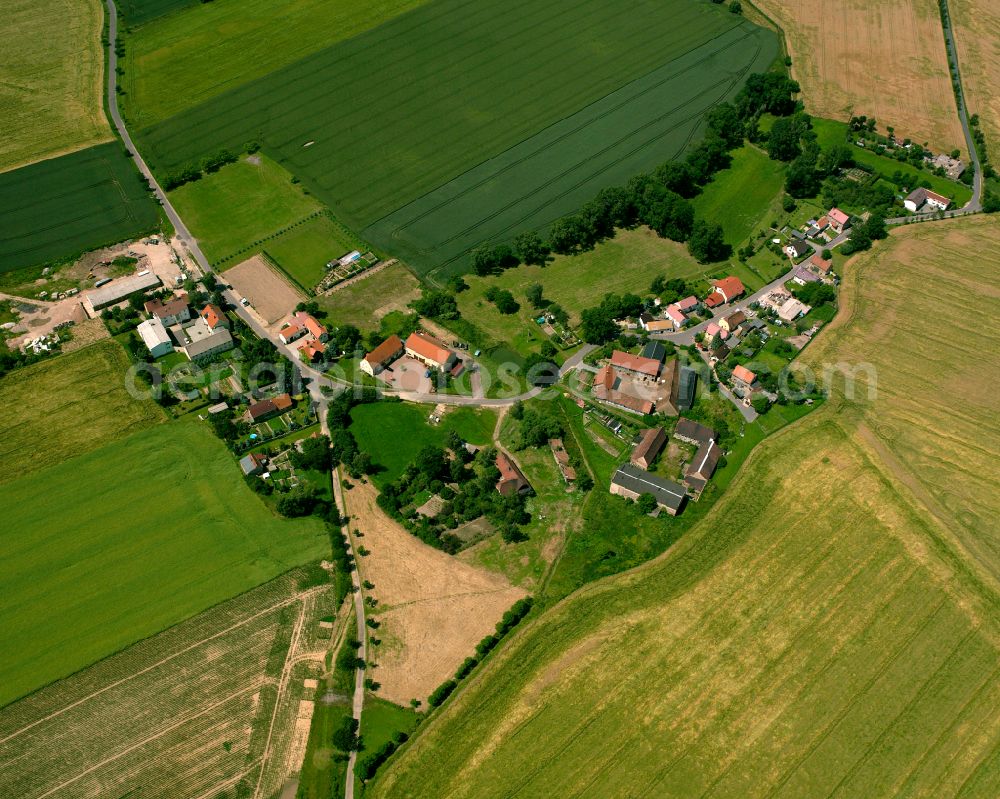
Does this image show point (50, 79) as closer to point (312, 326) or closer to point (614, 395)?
point (312, 326)

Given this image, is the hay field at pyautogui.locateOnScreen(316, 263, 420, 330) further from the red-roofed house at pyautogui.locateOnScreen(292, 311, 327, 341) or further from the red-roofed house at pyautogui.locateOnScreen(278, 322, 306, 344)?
the red-roofed house at pyautogui.locateOnScreen(278, 322, 306, 344)

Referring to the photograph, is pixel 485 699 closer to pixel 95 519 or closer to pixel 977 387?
pixel 95 519

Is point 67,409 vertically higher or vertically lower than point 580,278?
higher

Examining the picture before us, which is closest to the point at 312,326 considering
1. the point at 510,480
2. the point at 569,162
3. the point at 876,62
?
the point at 510,480

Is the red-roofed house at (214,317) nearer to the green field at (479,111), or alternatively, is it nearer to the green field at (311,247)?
the green field at (311,247)

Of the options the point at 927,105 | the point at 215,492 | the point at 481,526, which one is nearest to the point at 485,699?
the point at 481,526
